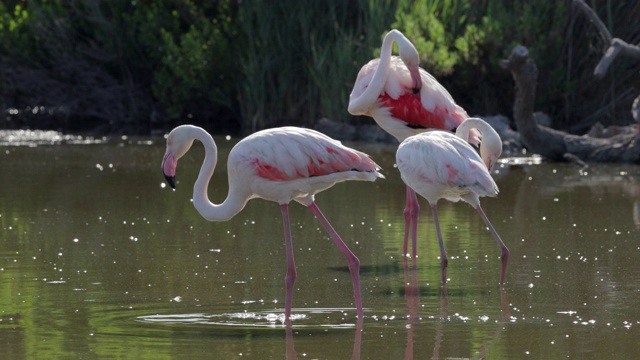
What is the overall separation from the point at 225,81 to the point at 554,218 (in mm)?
9979

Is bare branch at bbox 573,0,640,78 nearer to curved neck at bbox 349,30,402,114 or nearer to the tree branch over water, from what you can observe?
the tree branch over water

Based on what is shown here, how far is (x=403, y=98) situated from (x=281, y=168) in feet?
8.60

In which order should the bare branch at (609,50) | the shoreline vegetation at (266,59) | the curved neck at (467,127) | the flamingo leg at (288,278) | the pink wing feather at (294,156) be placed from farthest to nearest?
the shoreline vegetation at (266,59) < the bare branch at (609,50) < the curved neck at (467,127) < the pink wing feather at (294,156) < the flamingo leg at (288,278)

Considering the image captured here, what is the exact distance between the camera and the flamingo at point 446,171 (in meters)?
6.85

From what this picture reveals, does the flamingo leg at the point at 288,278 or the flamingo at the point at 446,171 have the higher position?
the flamingo at the point at 446,171

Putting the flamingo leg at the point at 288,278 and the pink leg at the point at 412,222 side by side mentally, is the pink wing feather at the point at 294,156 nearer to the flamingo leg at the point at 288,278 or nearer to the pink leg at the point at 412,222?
the flamingo leg at the point at 288,278

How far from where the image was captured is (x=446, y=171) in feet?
22.6

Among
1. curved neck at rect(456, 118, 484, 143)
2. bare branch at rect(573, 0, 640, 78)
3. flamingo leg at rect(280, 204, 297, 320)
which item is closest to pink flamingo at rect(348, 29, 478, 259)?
curved neck at rect(456, 118, 484, 143)

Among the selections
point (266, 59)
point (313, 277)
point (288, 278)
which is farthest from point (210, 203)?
point (266, 59)

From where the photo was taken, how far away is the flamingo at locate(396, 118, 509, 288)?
685cm

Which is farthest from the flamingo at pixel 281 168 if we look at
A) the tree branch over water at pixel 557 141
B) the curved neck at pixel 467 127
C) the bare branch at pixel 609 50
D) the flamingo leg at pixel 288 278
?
the tree branch over water at pixel 557 141

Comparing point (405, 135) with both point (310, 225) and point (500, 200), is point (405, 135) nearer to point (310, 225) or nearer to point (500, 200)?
point (310, 225)

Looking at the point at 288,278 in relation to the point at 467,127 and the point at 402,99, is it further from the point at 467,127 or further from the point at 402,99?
the point at 402,99

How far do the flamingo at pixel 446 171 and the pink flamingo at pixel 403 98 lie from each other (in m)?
1.29
